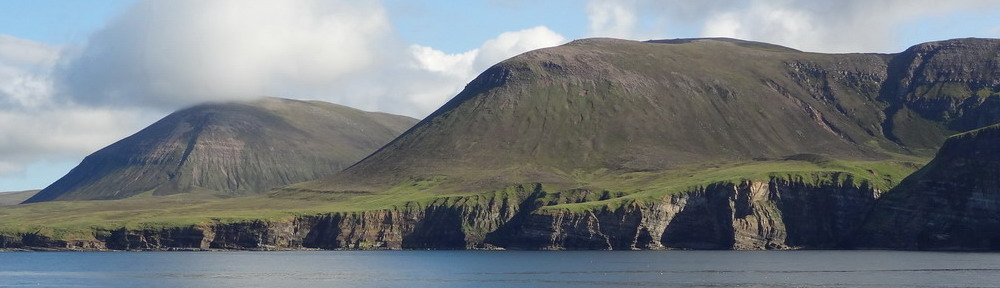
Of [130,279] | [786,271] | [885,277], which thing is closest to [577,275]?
[786,271]

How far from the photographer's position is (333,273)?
199m

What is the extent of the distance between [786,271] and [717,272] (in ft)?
33.7

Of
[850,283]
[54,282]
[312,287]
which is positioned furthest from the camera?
[54,282]

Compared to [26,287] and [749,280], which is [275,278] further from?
[749,280]

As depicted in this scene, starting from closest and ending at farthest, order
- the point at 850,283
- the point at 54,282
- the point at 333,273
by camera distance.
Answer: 1. the point at 850,283
2. the point at 54,282
3. the point at 333,273

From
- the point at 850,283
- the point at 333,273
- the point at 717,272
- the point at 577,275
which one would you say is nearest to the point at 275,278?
the point at 333,273

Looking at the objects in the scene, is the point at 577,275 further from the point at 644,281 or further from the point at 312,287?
the point at 312,287

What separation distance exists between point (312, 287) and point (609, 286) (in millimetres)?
39081

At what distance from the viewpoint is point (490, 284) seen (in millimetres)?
Answer: 167500

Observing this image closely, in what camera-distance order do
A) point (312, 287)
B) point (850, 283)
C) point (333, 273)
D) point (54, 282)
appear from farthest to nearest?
point (333, 273)
point (54, 282)
point (312, 287)
point (850, 283)

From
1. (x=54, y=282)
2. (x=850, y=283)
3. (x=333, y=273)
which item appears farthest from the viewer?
(x=333, y=273)

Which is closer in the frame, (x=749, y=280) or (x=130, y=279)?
Answer: (x=749, y=280)

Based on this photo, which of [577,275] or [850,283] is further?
[577,275]

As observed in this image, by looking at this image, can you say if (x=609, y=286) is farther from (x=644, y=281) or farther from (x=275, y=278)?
(x=275, y=278)
